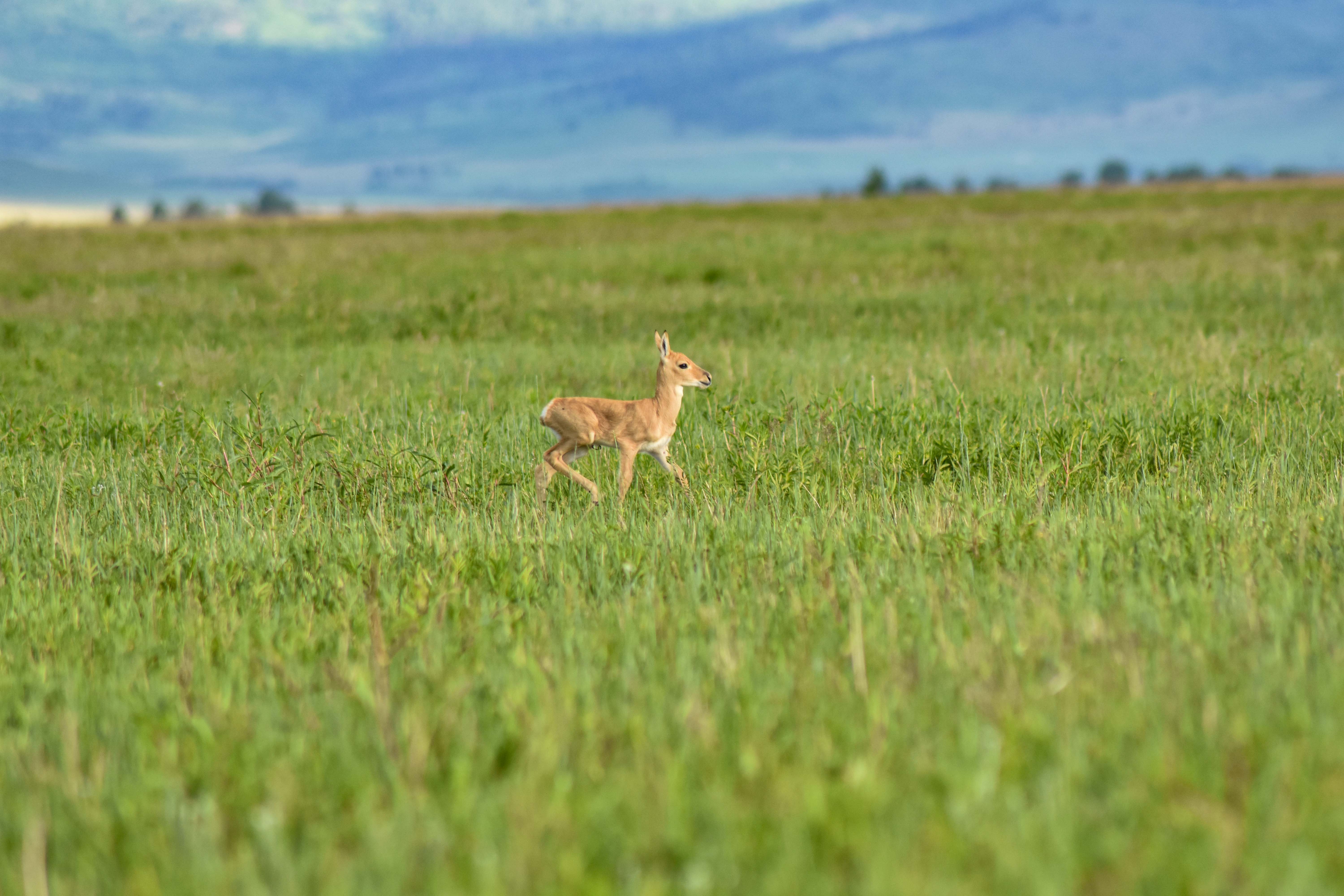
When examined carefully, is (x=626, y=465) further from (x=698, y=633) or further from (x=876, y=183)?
(x=876, y=183)

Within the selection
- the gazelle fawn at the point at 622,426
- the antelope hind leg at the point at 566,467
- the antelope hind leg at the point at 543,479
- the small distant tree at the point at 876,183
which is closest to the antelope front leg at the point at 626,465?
the gazelle fawn at the point at 622,426

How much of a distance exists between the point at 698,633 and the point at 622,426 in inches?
113

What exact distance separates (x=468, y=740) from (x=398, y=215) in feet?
196

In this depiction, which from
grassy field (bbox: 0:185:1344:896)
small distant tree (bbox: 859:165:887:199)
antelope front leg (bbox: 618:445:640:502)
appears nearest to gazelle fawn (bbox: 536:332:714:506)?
antelope front leg (bbox: 618:445:640:502)

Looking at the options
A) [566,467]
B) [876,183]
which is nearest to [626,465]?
[566,467]

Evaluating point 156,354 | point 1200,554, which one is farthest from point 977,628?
point 156,354

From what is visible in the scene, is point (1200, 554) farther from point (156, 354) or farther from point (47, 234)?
point (47, 234)

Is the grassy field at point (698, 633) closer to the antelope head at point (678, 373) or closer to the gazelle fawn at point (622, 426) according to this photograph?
the gazelle fawn at point (622, 426)

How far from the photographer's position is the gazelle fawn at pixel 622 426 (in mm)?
6613

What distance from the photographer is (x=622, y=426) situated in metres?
6.69

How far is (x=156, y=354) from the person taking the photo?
1330cm

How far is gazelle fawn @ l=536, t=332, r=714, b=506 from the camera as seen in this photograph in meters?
6.61

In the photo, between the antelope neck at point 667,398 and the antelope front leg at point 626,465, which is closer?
the antelope front leg at point 626,465

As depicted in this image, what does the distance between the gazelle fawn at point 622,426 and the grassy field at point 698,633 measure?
217 mm
